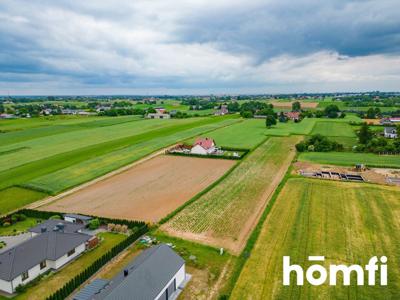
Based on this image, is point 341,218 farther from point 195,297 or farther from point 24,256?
point 24,256

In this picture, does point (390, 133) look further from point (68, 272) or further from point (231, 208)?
point (68, 272)

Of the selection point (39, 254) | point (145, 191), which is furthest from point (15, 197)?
point (39, 254)

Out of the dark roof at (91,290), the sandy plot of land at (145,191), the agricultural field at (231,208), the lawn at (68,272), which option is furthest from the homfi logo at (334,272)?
the lawn at (68,272)

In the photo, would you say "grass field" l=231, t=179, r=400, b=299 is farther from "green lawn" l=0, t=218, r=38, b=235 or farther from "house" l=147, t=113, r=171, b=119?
"house" l=147, t=113, r=171, b=119

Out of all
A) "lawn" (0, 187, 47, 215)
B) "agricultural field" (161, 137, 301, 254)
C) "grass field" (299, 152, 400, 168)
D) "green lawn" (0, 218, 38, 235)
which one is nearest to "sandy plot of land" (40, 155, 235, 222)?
"agricultural field" (161, 137, 301, 254)

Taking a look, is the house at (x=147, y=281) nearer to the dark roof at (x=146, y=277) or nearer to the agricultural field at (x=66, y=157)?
the dark roof at (x=146, y=277)

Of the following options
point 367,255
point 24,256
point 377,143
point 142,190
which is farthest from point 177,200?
point 377,143
